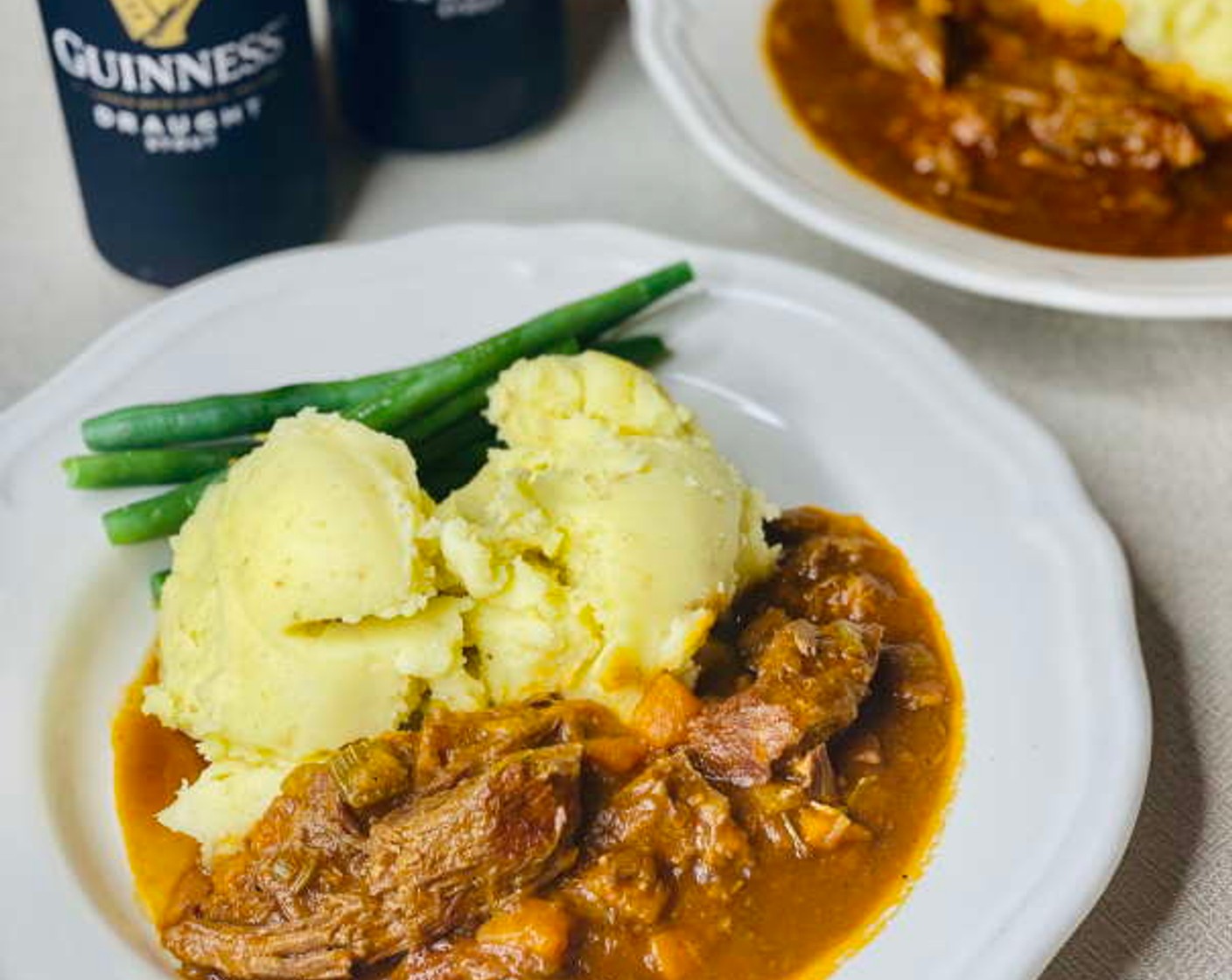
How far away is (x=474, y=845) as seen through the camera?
232cm

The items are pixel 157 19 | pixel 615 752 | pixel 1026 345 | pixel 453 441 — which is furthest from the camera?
pixel 1026 345

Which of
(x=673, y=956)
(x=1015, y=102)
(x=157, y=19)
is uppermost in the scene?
(x=157, y=19)

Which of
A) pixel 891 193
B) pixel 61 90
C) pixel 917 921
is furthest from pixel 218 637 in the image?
pixel 891 193

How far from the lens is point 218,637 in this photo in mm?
2582

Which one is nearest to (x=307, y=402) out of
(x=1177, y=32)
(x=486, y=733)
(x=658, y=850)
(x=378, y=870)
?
(x=486, y=733)

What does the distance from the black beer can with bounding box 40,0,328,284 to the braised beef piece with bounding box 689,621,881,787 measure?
152 centimetres

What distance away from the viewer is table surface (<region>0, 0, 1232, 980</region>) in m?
2.63

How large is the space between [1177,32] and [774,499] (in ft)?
5.29

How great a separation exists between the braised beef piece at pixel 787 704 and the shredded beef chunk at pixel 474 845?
230 mm

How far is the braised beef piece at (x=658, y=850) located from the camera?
92.2 inches

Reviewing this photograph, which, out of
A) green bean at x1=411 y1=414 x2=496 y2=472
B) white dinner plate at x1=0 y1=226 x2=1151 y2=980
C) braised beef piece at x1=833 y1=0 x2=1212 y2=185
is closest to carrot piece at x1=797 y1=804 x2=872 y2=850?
white dinner plate at x1=0 y1=226 x2=1151 y2=980

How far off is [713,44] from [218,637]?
1.94 m

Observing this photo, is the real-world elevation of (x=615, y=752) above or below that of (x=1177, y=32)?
below

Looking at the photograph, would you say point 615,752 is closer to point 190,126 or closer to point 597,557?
point 597,557
